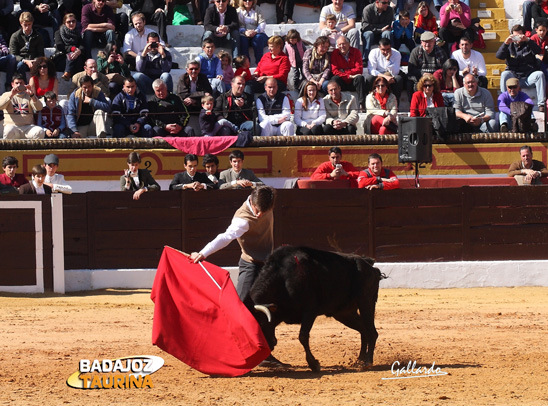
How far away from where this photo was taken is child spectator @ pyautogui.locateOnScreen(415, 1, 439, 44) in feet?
46.9

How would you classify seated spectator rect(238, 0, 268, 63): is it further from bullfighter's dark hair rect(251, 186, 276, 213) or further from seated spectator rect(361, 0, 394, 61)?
bullfighter's dark hair rect(251, 186, 276, 213)

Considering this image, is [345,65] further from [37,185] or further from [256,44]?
[37,185]

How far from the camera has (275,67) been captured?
13.3m

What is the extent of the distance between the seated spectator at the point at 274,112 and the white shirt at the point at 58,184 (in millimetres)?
2537

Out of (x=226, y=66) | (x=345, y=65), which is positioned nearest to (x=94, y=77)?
(x=226, y=66)

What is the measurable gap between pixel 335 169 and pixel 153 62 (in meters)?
2.99

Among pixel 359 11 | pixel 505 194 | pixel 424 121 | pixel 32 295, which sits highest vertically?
pixel 359 11

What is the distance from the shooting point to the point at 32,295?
10844 millimetres

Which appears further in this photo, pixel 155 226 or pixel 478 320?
pixel 155 226

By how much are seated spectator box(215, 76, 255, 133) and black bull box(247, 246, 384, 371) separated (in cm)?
578

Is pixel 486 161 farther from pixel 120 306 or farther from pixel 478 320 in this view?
pixel 120 306

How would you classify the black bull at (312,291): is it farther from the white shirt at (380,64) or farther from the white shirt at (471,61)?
the white shirt at (471,61)

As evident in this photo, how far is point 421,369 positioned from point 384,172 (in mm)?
4962

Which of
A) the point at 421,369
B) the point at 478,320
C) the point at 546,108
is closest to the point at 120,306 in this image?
the point at 478,320
